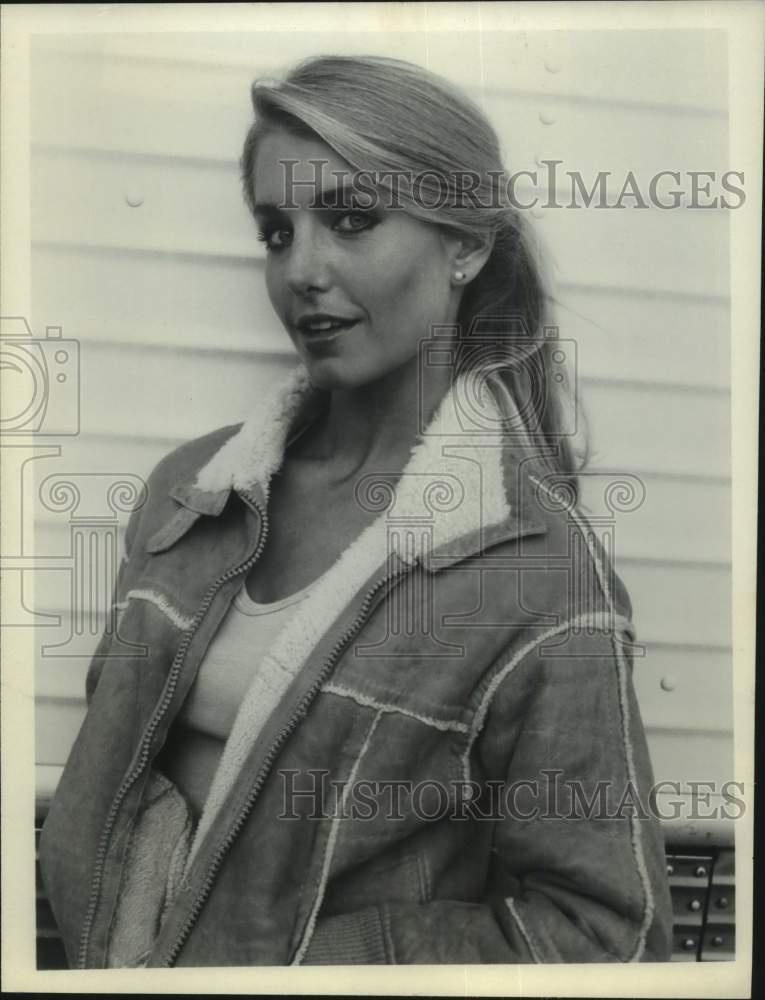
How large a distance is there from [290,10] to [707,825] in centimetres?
138

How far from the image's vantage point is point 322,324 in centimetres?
177

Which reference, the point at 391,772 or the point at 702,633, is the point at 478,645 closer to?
the point at 391,772

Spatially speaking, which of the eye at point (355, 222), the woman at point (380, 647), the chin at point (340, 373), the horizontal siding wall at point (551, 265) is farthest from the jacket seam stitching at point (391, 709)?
the eye at point (355, 222)

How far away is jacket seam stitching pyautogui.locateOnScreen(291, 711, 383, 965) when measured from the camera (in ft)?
5.62

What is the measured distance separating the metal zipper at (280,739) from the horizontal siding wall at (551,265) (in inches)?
12.0

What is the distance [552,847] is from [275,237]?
0.96m

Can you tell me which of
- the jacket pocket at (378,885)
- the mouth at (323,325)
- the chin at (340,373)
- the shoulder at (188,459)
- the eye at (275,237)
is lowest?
the jacket pocket at (378,885)

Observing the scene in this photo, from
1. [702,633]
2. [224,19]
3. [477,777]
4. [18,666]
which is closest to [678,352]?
[702,633]

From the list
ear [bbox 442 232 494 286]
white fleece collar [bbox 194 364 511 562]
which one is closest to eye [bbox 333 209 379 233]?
ear [bbox 442 232 494 286]

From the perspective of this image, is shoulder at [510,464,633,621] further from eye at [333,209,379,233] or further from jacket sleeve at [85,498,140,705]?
jacket sleeve at [85,498,140,705]

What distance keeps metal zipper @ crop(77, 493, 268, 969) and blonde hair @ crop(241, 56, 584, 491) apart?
1.40 feet

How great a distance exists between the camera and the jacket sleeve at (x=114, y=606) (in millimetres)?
1829

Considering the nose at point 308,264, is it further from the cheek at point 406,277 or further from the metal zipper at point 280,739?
the metal zipper at point 280,739

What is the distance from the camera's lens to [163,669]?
5.85 ft
